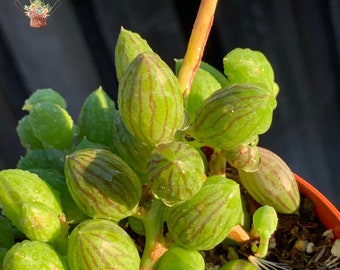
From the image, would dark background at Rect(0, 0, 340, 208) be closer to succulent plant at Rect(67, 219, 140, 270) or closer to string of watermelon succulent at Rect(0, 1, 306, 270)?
string of watermelon succulent at Rect(0, 1, 306, 270)

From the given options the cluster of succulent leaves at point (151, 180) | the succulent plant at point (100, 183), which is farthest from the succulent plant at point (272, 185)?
the succulent plant at point (100, 183)

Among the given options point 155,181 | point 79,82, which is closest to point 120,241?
point 155,181

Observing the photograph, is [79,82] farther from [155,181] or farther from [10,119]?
[155,181]

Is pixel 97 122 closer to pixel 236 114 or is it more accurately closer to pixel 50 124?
pixel 50 124

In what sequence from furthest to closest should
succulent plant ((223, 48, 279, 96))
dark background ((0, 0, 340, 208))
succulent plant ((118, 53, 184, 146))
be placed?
dark background ((0, 0, 340, 208)), succulent plant ((223, 48, 279, 96)), succulent plant ((118, 53, 184, 146))

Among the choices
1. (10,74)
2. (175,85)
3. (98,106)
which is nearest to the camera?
(175,85)

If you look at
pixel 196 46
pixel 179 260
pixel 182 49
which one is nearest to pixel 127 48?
pixel 196 46

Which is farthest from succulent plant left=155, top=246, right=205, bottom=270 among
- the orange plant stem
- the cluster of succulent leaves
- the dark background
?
the dark background
